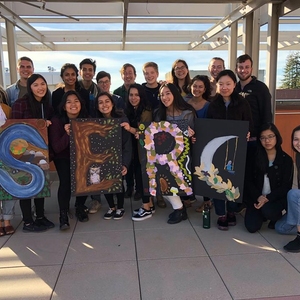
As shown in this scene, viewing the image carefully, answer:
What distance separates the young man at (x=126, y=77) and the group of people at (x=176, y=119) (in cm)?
→ 44

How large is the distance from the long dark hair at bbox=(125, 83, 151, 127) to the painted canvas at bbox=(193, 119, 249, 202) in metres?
0.69

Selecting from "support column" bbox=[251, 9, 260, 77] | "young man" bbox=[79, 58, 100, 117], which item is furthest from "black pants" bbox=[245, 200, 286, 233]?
"support column" bbox=[251, 9, 260, 77]

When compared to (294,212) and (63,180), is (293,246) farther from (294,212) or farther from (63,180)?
(63,180)

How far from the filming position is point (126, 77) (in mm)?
4586

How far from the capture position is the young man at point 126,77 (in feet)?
15.0

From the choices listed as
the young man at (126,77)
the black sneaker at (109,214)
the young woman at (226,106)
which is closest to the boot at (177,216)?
the young woman at (226,106)

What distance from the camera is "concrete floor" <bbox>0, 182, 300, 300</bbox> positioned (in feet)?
8.19

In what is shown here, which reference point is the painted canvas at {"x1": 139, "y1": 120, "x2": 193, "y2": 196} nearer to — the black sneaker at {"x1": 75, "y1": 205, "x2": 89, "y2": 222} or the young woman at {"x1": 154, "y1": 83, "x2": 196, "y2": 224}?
the young woman at {"x1": 154, "y1": 83, "x2": 196, "y2": 224}

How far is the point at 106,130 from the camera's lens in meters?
3.63

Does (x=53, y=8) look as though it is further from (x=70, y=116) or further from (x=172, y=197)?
(x=172, y=197)

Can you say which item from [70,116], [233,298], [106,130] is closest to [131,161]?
[106,130]

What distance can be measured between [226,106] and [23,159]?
221 cm

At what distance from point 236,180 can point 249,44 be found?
3570 mm

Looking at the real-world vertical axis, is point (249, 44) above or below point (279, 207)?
above
